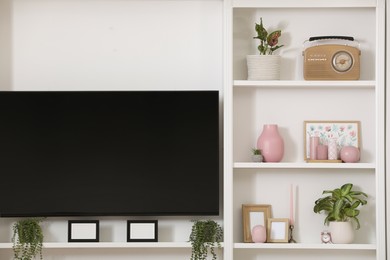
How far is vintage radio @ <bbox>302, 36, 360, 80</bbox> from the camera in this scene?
165 inches

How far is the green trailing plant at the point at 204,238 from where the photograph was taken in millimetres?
4137

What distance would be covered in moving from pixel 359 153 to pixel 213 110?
0.96 m

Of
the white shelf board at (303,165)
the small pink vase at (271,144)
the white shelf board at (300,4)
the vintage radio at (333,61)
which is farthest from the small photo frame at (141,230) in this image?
the white shelf board at (300,4)

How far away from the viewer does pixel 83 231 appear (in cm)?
421

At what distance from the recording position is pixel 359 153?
4223 millimetres

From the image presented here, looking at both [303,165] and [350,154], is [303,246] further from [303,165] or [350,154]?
[350,154]

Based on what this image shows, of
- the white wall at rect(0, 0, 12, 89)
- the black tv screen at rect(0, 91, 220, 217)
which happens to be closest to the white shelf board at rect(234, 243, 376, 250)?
the black tv screen at rect(0, 91, 220, 217)

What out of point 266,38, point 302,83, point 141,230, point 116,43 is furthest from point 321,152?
point 116,43

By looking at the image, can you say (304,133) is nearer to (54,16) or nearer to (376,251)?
(376,251)

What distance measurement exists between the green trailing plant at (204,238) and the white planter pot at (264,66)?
3.18ft

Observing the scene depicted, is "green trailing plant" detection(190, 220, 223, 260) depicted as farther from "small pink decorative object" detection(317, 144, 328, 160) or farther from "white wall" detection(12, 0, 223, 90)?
"white wall" detection(12, 0, 223, 90)

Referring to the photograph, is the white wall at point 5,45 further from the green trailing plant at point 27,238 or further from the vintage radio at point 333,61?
the vintage radio at point 333,61

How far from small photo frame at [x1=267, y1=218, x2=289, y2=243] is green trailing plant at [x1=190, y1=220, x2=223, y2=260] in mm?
324

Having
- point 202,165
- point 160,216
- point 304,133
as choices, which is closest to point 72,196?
point 160,216
